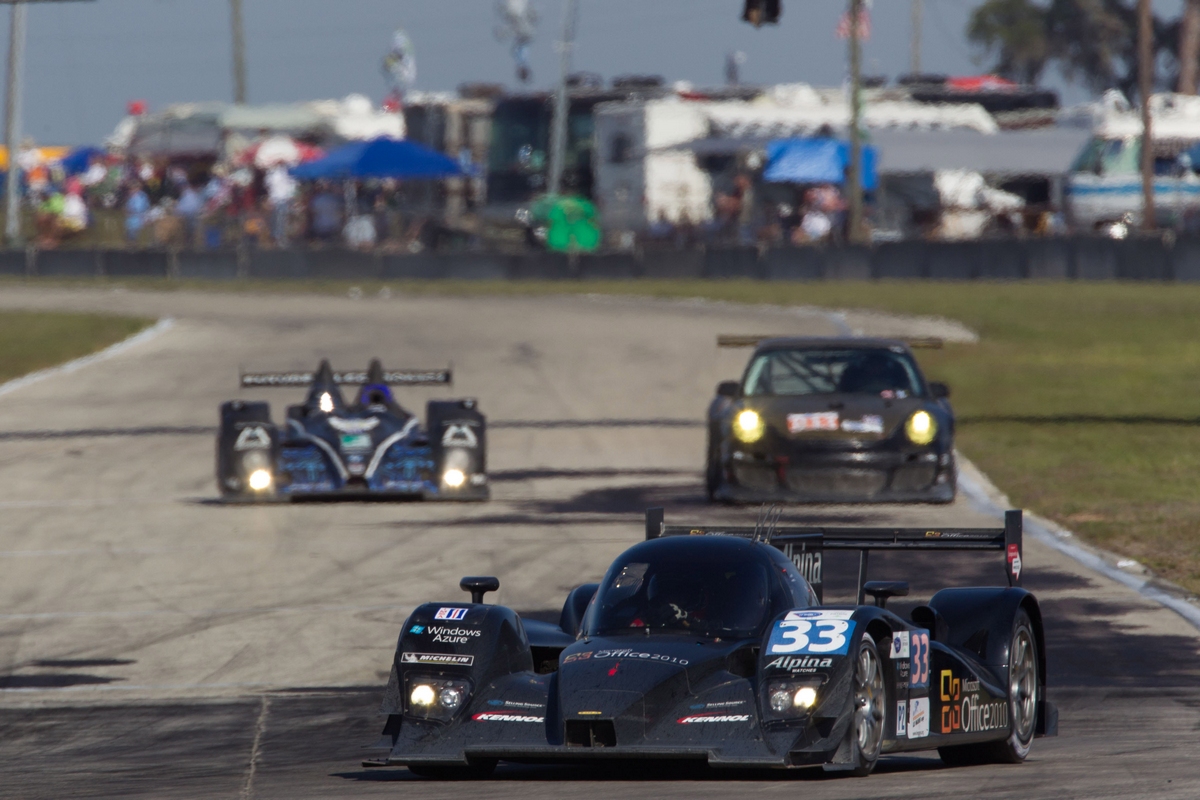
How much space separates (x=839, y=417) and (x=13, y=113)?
42.2 metres

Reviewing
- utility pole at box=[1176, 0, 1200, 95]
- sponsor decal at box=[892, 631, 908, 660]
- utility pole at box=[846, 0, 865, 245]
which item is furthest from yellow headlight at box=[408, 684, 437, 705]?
utility pole at box=[1176, 0, 1200, 95]

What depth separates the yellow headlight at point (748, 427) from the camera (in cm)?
1714

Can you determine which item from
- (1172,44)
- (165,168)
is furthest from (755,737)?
(1172,44)

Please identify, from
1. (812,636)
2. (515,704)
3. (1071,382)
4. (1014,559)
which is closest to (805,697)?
(812,636)

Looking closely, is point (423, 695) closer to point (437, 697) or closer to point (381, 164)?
point (437, 697)

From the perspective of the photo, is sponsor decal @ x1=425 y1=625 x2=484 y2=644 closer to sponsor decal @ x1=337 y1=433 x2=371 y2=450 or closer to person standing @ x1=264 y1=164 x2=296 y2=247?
sponsor decal @ x1=337 y1=433 x2=371 y2=450

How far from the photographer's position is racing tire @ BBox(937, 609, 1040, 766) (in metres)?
8.07

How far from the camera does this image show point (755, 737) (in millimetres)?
7137

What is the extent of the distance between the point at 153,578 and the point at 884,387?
6.81 metres

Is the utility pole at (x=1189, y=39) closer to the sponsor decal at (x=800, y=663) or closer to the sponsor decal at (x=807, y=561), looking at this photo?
the sponsor decal at (x=807, y=561)

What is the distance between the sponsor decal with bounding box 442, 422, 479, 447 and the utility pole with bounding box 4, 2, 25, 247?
37467 mm

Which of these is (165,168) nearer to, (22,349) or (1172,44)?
(22,349)

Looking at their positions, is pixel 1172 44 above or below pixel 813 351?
above

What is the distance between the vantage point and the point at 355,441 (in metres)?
17.4
